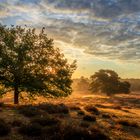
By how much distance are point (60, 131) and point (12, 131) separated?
2.94 metres

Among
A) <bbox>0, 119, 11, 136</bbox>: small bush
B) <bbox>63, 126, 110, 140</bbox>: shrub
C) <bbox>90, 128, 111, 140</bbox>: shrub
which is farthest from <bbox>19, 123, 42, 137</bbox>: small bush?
<bbox>90, 128, 111, 140</bbox>: shrub

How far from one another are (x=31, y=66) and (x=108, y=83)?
2486 inches

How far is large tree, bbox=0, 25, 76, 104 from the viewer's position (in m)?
40.2

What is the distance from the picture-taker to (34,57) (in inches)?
1645

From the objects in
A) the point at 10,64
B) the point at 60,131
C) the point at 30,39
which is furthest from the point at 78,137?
the point at 30,39

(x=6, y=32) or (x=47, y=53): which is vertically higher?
(x=6, y=32)

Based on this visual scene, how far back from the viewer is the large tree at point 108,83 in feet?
331

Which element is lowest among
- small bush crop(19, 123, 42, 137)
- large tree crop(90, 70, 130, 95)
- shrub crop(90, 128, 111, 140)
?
shrub crop(90, 128, 111, 140)

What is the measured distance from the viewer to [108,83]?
102 meters

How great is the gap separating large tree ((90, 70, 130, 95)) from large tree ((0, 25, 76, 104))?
2275 inches

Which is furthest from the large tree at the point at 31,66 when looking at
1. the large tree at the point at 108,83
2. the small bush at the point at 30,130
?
the large tree at the point at 108,83

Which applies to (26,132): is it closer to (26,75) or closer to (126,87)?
(26,75)

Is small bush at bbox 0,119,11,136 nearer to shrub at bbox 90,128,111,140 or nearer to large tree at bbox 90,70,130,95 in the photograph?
shrub at bbox 90,128,111,140

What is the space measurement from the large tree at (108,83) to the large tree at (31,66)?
5778 centimetres
